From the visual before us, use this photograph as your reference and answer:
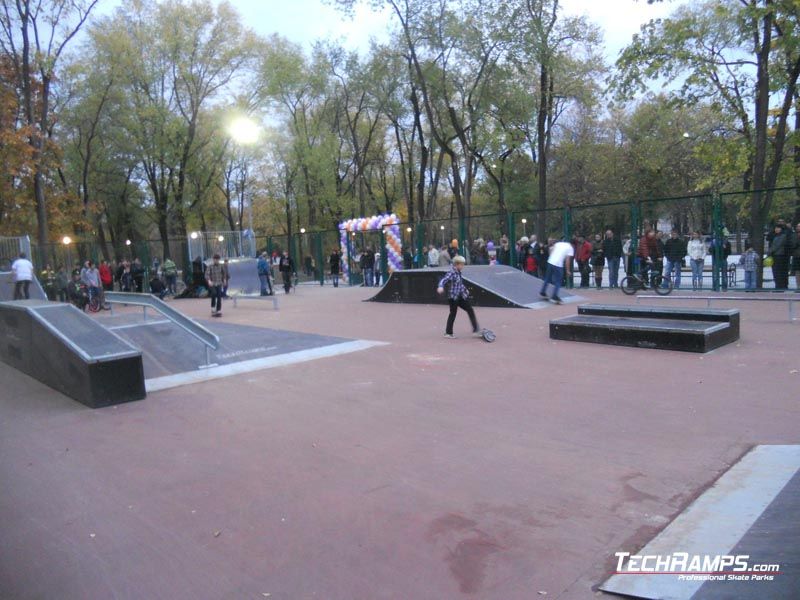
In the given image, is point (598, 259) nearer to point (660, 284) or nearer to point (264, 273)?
point (660, 284)

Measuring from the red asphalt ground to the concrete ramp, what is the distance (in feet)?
0.85

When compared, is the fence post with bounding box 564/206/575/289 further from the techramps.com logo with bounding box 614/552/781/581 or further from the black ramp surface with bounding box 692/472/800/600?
the techramps.com logo with bounding box 614/552/781/581

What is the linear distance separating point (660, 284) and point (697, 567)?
16.0m

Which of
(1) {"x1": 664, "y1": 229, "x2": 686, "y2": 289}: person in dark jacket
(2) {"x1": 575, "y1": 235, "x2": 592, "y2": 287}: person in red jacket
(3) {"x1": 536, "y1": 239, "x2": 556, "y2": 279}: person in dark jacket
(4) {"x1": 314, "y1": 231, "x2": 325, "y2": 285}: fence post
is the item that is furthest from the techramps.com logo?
(4) {"x1": 314, "y1": 231, "x2": 325, "y2": 285}: fence post

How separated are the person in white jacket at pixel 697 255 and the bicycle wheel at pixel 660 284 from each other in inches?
31.4

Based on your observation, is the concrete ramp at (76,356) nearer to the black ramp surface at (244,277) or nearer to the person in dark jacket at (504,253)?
the black ramp surface at (244,277)

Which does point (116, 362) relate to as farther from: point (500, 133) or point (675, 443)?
point (500, 133)

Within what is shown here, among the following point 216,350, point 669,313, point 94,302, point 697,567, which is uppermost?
point 94,302

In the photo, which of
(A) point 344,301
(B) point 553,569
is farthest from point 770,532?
(A) point 344,301

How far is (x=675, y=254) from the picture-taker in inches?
→ 698

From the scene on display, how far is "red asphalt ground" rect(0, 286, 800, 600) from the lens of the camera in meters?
3.52

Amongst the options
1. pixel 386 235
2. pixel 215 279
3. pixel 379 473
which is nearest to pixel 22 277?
pixel 215 279

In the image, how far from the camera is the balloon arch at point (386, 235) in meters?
27.9

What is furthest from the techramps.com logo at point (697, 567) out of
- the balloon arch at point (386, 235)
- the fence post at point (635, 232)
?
the balloon arch at point (386, 235)
